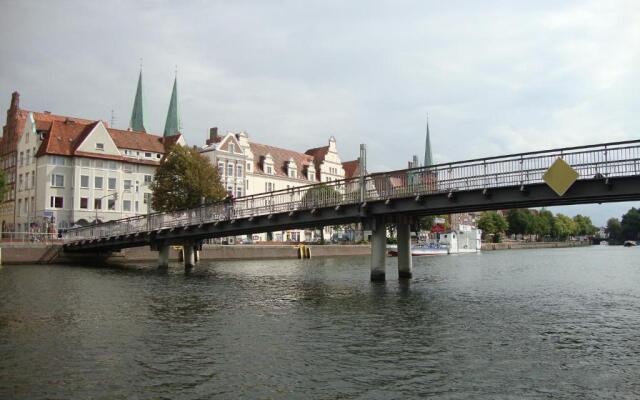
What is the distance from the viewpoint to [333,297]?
32.6m

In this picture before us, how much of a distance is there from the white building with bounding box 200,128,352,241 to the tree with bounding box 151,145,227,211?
80.3 ft

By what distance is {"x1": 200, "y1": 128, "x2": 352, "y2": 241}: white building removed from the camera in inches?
4550

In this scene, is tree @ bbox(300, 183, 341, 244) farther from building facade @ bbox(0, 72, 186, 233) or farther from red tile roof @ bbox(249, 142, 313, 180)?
red tile roof @ bbox(249, 142, 313, 180)

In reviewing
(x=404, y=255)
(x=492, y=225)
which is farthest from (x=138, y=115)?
(x=404, y=255)

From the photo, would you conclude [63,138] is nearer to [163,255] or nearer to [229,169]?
[229,169]

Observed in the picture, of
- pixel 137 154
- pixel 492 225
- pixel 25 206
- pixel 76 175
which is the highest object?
pixel 137 154

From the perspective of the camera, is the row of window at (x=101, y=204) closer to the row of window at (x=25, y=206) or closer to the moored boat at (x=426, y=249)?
the row of window at (x=25, y=206)

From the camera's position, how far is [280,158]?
13600 centimetres

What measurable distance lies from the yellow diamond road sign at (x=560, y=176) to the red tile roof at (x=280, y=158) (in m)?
97.5

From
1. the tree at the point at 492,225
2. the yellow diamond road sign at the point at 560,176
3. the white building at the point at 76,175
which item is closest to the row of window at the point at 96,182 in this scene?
the white building at the point at 76,175

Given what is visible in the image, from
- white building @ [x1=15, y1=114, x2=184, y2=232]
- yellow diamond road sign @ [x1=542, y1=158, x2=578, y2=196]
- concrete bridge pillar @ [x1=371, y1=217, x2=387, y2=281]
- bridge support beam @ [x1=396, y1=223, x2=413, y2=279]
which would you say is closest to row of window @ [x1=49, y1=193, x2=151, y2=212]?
white building @ [x1=15, y1=114, x2=184, y2=232]

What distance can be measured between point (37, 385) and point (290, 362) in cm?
598

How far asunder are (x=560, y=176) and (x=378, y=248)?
567 inches

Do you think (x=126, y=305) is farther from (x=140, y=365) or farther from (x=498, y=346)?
(x=498, y=346)
